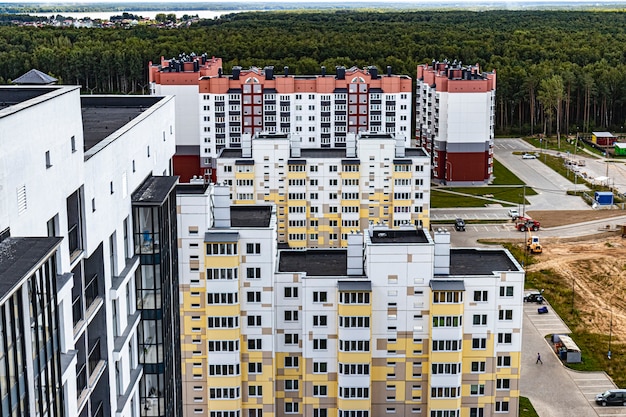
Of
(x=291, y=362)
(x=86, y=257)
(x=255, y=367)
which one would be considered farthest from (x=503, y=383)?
(x=86, y=257)

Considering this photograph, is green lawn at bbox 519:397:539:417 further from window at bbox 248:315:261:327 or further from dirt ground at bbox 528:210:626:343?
window at bbox 248:315:261:327

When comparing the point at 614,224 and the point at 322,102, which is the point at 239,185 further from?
the point at 614,224

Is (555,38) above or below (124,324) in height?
above

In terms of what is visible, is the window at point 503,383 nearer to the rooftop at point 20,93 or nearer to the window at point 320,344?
the window at point 320,344

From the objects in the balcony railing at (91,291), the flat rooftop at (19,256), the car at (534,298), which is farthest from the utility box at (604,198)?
the flat rooftop at (19,256)

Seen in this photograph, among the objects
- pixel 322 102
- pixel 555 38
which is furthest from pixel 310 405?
pixel 555 38

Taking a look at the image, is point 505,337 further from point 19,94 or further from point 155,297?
point 19,94
